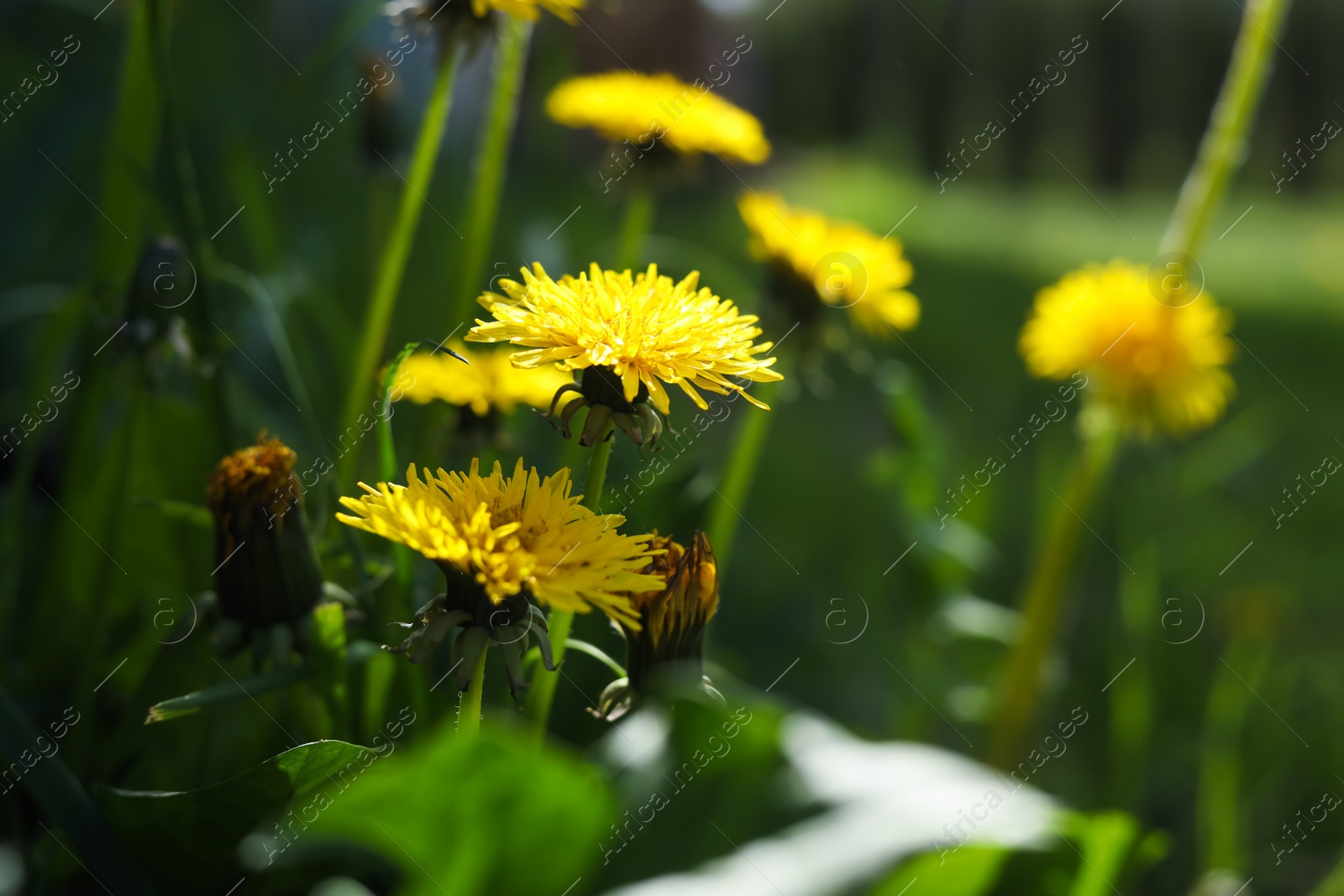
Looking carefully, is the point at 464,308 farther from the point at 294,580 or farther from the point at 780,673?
the point at 780,673

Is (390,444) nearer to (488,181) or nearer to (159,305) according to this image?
(159,305)

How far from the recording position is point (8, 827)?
0.52 meters

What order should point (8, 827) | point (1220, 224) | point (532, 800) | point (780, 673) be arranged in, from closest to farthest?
1. point (532, 800)
2. point (8, 827)
3. point (780, 673)
4. point (1220, 224)

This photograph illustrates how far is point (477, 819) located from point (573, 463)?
0.37m

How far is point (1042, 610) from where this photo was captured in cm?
75

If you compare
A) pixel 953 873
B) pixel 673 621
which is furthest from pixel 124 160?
pixel 953 873

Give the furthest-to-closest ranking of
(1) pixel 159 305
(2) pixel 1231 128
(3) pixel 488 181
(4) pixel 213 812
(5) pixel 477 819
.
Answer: (2) pixel 1231 128 < (3) pixel 488 181 < (1) pixel 159 305 < (4) pixel 213 812 < (5) pixel 477 819

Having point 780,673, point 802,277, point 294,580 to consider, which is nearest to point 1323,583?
point 780,673

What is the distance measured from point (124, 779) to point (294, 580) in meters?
0.15

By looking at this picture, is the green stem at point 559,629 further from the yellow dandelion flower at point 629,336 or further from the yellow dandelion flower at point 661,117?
the yellow dandelion flower at point 661,117

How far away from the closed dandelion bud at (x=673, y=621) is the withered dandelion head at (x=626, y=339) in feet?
0.16

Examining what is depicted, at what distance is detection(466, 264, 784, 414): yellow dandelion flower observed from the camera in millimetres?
332

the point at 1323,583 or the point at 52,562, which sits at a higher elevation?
the point at 52,562

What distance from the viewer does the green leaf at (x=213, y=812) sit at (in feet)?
1.13
